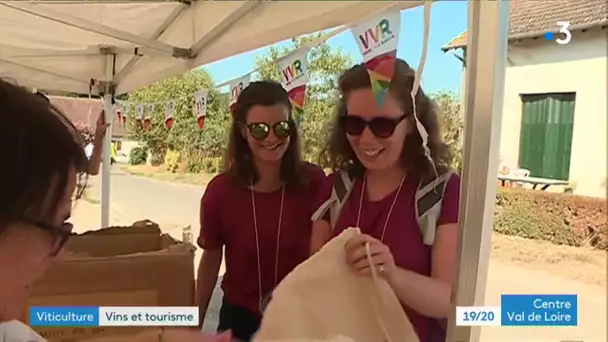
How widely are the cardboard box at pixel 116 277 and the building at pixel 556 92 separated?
775mm

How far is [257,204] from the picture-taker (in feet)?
4.41

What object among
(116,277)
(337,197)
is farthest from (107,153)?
(337,197)

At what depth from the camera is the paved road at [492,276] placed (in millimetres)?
805

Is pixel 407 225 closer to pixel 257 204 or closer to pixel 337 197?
pixel 337 197

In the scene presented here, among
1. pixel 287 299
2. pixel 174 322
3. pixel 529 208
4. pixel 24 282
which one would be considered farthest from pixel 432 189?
pixel 24 282

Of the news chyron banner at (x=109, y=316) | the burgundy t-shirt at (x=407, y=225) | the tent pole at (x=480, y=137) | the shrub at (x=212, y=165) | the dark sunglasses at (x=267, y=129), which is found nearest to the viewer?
the tent pole at (x=480, y=137)

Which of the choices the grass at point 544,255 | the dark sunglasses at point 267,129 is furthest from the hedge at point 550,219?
the dark sunglasses at point 267,129

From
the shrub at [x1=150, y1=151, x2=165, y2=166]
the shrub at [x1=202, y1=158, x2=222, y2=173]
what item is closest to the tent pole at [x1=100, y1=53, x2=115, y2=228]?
the shrub at [x1=150, y1=151, x2=165, y2=166]

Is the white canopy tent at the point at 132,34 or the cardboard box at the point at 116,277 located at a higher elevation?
the white canopy tent at the point at 132,34

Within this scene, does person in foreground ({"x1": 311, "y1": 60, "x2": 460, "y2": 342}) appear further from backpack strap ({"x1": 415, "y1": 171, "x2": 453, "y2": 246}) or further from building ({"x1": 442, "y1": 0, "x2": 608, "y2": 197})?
building ({"x1": 442, "y1": 0, "x2": 608, "y2": 197})

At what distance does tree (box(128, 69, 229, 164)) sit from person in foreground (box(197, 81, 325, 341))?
21 centimetres

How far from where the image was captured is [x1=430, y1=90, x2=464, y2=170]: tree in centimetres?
97

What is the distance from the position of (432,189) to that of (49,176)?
59cm

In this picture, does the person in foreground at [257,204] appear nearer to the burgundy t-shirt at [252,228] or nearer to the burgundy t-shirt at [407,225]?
the burgundy t-shirt at [252,228]
